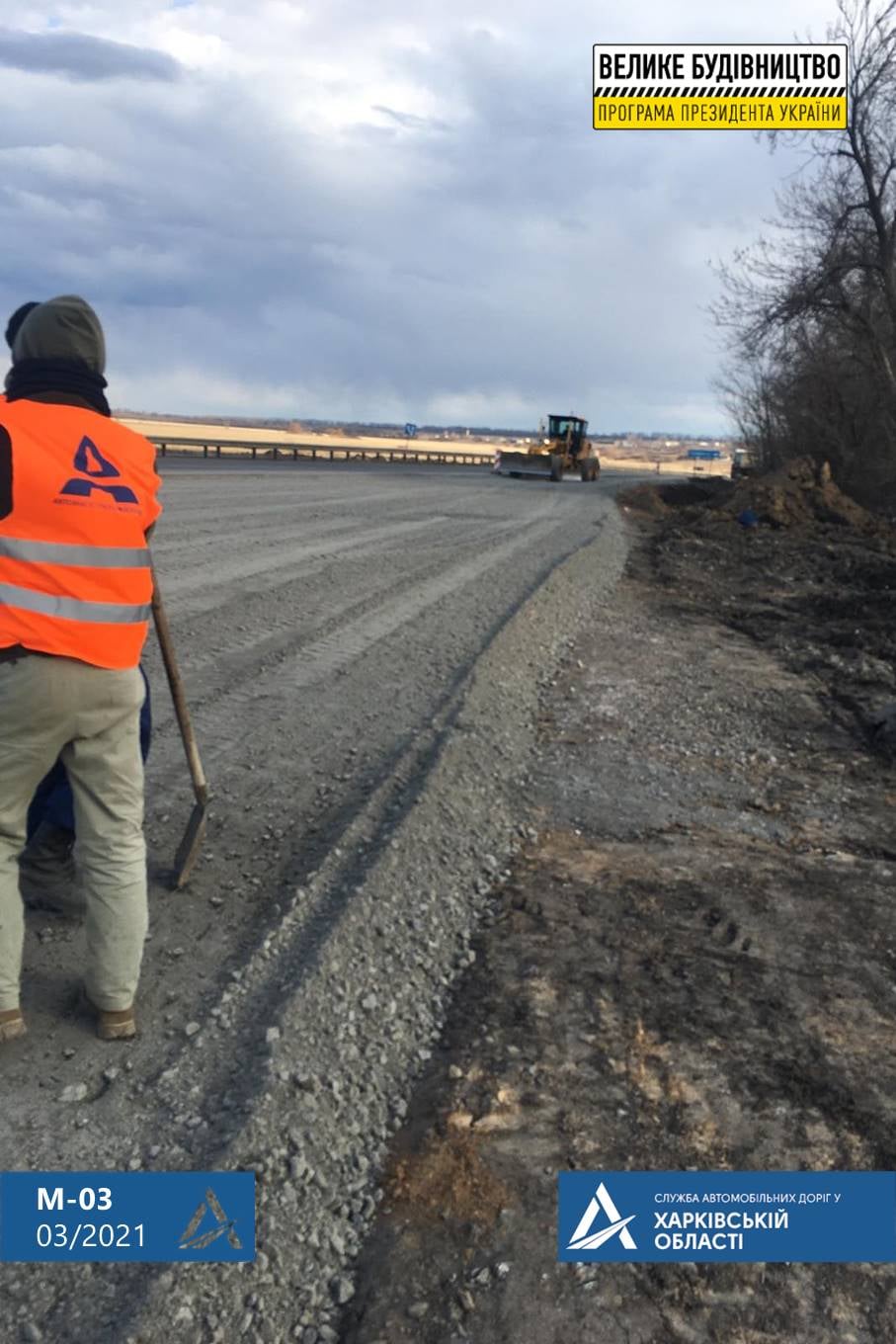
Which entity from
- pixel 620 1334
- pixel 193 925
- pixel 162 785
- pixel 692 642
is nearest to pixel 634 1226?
pixel 620 1334

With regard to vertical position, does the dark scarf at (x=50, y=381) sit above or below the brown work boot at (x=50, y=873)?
above

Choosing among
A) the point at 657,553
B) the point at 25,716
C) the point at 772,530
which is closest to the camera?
the point at 25,716

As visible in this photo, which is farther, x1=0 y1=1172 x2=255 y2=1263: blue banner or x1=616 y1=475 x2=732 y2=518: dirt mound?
x1=616 y1=475 x2=732 y2=518: dirt mound

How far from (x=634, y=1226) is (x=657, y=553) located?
16.6 m

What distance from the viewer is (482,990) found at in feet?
13.2

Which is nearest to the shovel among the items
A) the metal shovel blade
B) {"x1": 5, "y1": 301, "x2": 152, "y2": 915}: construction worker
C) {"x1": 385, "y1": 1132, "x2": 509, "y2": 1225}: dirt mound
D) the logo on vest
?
the metal shovel blade

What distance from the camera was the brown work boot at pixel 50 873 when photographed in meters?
4.11

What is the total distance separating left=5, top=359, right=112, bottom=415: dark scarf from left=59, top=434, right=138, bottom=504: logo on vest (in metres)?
0.21

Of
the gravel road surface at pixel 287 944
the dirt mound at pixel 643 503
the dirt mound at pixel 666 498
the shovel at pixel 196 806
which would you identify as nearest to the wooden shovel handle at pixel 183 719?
the shovel at pixel 196 806

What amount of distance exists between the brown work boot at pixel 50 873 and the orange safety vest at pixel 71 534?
108 cm

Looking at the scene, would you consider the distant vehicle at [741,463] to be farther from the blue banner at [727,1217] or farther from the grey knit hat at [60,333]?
the blue banner at [727,1217]

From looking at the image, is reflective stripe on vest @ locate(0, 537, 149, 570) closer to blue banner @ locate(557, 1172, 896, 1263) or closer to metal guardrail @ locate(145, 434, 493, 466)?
blue banner @ locate(557, 1172, 896, 1263)

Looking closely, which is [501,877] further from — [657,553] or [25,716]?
[657,553]

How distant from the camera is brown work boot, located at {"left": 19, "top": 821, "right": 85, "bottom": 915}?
411 centimetres
